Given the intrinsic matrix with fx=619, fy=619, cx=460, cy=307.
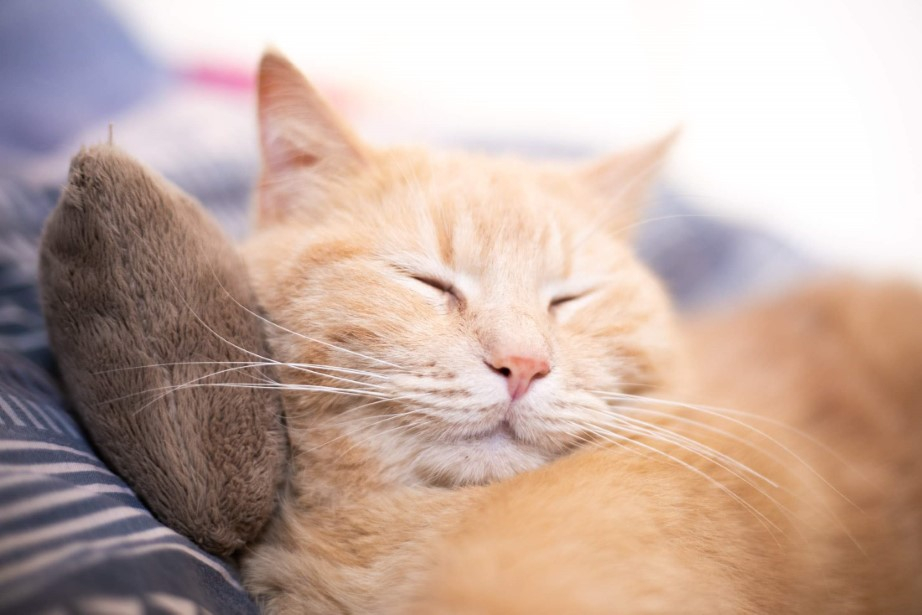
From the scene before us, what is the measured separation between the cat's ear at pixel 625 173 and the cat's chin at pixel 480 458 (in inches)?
25.5

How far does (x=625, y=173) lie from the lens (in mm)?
1445

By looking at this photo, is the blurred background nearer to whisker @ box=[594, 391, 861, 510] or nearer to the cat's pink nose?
whisker @ box=[594, 391, 861, 510]

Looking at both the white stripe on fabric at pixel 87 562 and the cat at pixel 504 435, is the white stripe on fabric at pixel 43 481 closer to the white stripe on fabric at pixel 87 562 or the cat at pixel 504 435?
the white stripe on fabric at pixel 87 562

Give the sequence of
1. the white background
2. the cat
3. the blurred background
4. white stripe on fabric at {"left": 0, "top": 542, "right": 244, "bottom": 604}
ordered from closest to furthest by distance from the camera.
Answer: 1. white stripe on fabric at {"left": 0, "top": 542, "right": 244, "bottom": 604}
2. the cat
3. the blurred background
4. the white background

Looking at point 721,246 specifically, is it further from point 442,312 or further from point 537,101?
point 442,312

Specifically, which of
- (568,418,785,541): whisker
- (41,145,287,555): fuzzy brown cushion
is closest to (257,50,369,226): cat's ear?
(41,145,287,555): fuzzy brown cushion

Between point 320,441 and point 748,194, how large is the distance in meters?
2.88

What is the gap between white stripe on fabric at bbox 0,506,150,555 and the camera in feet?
2.21

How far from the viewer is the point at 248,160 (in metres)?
2.30

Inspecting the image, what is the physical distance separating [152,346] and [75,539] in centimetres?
30

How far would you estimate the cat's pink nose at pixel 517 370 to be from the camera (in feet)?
3.08

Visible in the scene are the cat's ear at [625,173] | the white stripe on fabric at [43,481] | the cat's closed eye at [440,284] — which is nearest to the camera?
the white stripe on fabric at [43,481]

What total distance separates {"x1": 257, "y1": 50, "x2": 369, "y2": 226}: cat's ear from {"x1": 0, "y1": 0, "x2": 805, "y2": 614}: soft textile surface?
0.55 m

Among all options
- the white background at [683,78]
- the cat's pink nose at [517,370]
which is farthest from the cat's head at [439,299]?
the white background at [683,78]
